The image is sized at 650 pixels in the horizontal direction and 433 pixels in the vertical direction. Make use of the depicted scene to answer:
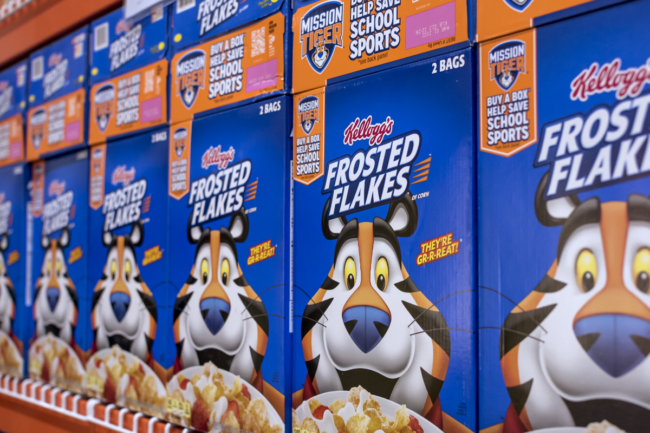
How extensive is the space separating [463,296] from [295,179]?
576mm

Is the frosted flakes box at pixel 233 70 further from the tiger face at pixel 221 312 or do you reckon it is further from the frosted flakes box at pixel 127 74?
the tiger face at pixel 221 312

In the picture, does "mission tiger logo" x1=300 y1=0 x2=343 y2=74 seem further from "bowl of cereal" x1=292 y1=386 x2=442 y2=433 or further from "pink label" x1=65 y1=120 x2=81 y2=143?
"pink label" x1=65 y1=120 x2=81 y2=143

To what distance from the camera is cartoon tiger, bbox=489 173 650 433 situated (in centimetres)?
93

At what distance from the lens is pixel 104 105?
2127 mm

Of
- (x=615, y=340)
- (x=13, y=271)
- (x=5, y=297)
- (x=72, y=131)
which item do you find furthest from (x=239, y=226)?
(x=5, y=297)

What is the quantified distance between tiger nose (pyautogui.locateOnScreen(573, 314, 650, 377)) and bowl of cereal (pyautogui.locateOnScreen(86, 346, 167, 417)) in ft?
4.46

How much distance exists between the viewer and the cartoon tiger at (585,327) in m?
0.93

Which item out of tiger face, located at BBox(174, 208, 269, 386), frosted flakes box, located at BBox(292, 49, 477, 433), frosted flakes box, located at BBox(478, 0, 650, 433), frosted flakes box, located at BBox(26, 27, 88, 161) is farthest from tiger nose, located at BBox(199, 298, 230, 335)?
frosted flakes box, located at BBox(26, 27, 88, 161)

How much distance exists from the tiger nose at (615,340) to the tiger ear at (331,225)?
0.59 m

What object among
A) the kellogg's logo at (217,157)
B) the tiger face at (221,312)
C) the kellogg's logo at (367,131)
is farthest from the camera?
the kellogg's logo at (217,157)

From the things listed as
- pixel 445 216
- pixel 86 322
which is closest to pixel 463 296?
pixel 445 216

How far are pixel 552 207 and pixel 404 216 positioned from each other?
1.08 ft

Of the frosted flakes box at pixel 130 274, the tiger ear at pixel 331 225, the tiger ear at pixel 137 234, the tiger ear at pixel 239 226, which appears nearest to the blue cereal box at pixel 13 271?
the frosted flakes box at pixel 130 274

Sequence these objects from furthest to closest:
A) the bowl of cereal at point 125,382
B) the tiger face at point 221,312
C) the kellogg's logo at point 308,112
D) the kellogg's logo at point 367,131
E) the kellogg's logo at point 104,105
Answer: the kellogg's logo at point 104,105 < the bowl of cereal at point 125,382 < the tiger face at point 221,312 < the kellogg's logo at point 308,112 < the kellogg's logo at point 367,131
